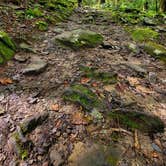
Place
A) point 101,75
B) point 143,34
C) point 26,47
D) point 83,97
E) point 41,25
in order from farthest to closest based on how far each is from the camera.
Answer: point 143,34 < point 41,25 < point 26,47 < point 101,75 < point 83,97

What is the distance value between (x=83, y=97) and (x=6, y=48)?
2063 millimetres

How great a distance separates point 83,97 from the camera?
341 cm

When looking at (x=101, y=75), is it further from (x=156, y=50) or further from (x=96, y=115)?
(x=156, y=50)

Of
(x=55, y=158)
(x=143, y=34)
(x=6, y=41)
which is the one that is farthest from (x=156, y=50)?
(x=55, y=158)

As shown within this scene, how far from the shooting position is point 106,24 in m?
8.40

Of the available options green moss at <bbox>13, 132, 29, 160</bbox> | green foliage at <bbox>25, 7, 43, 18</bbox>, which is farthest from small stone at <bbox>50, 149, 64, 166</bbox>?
green foliage at <bbox>25, 7, 43, 18</bbox>

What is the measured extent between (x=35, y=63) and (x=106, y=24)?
4.68 m

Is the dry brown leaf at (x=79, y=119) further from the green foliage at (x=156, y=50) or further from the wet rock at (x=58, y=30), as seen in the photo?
the wet rock at (x=58, y=30)

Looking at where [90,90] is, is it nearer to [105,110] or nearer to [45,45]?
[105,110]

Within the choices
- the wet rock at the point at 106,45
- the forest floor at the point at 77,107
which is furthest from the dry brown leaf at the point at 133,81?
the wet rock at the point at 106,45

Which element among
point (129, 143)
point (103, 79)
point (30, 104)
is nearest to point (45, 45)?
point (103, 79)

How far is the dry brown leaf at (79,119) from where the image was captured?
3.03 meters

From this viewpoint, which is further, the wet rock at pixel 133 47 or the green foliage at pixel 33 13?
the green foliage at pixel 33 13

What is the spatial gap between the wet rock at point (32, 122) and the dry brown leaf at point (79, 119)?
0.36 meters
